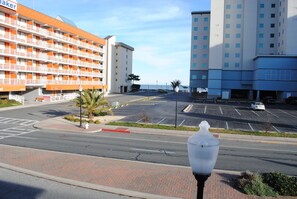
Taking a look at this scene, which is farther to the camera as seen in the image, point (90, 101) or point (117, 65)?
point (117, 65)

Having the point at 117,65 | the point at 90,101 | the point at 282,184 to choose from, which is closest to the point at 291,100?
the point at 90,101

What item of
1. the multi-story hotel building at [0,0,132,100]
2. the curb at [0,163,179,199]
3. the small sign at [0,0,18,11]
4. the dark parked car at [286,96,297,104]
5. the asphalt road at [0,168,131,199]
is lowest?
the asphalt road at [0,168,131,199]

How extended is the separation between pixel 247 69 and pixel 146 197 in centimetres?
7385

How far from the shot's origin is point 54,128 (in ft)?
89.0

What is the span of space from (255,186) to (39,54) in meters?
58.3

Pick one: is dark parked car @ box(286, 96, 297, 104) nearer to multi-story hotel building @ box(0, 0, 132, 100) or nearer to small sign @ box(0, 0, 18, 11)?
multi-story hotel building @ box(0, 0, 132, 100)

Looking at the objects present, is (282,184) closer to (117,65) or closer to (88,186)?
(88,186)

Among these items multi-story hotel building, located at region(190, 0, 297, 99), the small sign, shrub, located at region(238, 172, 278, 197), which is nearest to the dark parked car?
multi-story hotel building, located at region(190, 0, 297, 99)

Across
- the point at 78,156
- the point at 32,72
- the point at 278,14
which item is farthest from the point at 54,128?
the point at 278,14

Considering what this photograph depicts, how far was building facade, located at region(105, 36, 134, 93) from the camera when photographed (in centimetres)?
9976

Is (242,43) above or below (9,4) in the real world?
Result: below

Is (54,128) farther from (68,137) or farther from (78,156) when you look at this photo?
(78,156)

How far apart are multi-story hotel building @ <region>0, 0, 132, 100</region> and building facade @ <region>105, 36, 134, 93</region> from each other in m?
15.0

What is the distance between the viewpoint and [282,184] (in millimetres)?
10164
